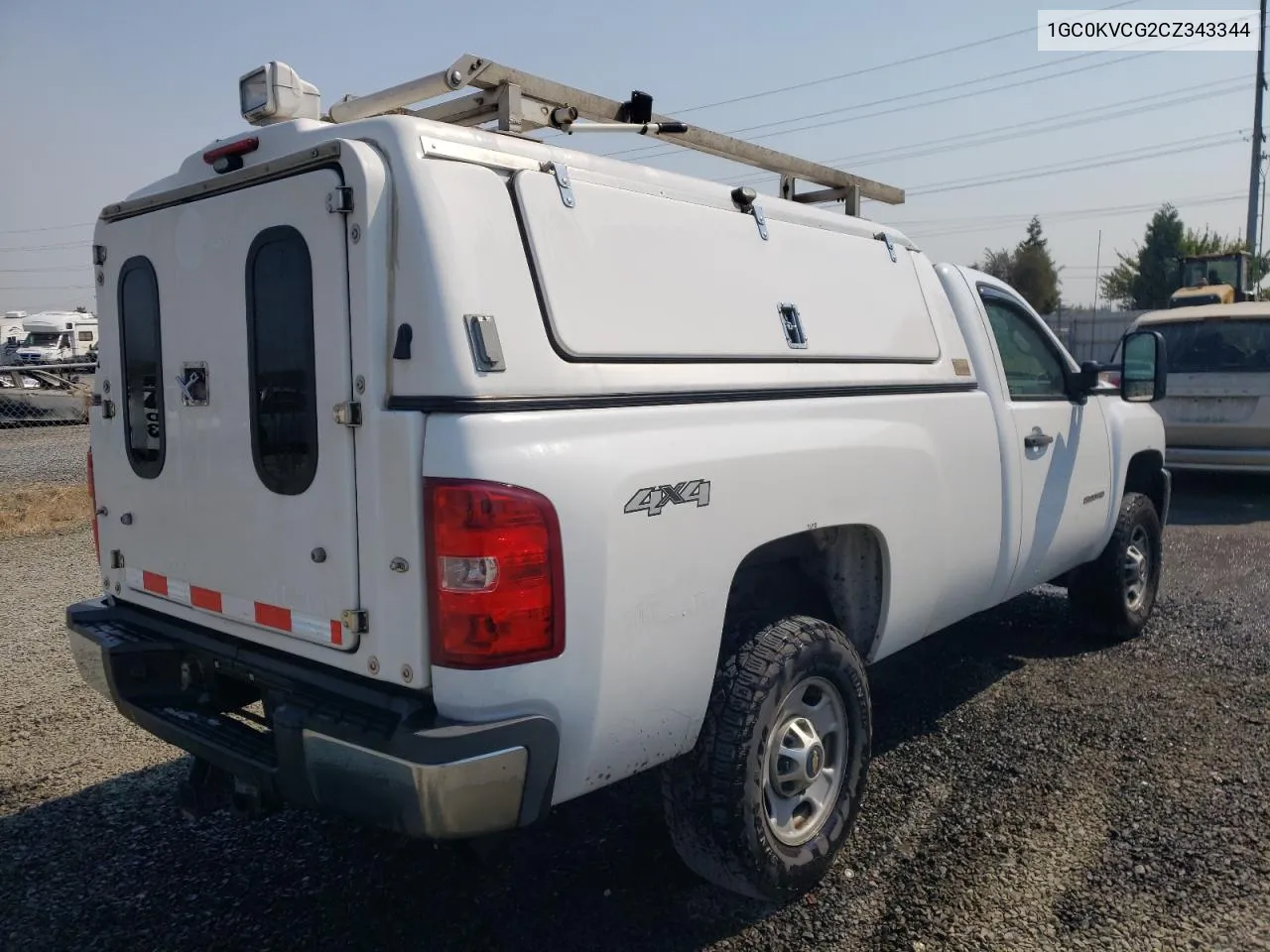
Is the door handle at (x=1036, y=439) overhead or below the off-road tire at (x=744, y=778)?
overhead

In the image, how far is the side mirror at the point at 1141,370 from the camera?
5.25m

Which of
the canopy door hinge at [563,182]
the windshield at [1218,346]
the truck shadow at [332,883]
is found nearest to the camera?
the canopy door hinge at [563,182]

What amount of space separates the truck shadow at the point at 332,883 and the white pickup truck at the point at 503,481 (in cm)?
33

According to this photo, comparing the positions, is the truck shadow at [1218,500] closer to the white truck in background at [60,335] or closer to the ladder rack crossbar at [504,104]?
the ladder rack crossbar at [504,104]

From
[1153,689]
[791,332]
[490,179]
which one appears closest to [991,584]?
[1153,689]

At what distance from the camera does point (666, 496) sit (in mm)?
2729

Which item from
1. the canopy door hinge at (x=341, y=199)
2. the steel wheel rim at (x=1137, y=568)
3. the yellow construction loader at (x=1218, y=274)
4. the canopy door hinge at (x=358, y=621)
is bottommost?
the steel wheel rim at (x=1137, y=568)

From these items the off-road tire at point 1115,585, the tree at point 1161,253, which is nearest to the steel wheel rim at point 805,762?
the off-road tire at point 1115,585

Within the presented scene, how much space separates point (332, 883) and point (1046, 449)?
344cm

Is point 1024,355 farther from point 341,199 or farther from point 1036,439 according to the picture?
point 341,199

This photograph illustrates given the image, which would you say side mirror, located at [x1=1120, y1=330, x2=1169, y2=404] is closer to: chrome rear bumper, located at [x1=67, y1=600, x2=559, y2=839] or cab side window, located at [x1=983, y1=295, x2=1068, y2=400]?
cab side window, located at [x1=983, y1=295, x2=1068, y2=400]

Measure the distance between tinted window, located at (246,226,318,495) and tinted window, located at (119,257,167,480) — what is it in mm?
600

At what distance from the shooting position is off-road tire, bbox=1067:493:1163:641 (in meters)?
5.59

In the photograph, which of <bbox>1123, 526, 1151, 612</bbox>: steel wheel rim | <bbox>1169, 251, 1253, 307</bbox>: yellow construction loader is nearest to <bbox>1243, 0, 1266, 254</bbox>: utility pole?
<bbox>1169, 251, 1253, 307</bbox>: yellow construction loader
